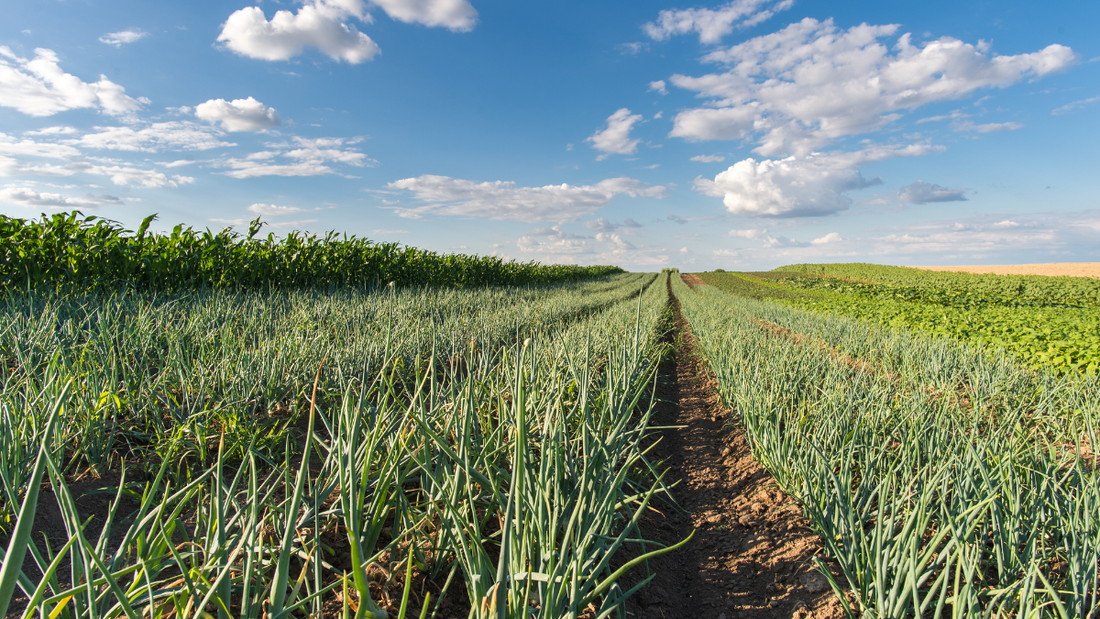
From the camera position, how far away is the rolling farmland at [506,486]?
41.1 inches

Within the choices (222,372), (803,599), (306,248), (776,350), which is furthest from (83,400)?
(306,248)

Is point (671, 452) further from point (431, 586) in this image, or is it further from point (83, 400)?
point (83, 400)

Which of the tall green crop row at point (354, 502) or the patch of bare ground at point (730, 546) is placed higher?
the tall green crop row at point (354, 502)

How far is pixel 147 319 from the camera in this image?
3.53 m

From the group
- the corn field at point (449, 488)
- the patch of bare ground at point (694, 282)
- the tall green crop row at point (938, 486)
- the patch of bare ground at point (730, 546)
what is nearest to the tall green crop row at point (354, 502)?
the corn field at point (449, 488)

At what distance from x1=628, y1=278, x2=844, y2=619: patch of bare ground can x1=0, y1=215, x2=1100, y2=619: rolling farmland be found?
1 cm

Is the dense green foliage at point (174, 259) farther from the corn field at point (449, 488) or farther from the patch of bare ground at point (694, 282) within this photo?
the patch of bare ground at point (694, 282)

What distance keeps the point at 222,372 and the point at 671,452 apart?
2.70 meters

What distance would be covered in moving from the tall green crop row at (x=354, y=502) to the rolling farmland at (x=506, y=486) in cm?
1

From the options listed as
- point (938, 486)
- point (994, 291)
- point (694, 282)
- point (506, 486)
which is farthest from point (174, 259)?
point (694, 282)

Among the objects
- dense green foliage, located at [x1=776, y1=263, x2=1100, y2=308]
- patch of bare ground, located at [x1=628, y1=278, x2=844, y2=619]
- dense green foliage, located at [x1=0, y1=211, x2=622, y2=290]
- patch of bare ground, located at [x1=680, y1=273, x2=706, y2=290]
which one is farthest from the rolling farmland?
patch of bare ground, located at [x1=680, y1=273, x2=706, y2=290]

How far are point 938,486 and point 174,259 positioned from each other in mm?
8448

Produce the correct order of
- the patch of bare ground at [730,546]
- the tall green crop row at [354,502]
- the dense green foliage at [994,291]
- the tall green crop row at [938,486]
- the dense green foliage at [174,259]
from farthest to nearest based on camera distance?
the dense green foliage at [994,291]
the dense green foliage at [174,259]
the patch of bare ground at [730,546]
the tall green crop row at [938,486]
the tall green crop row at [354,502]

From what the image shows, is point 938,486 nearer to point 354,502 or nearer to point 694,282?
point 354,502
